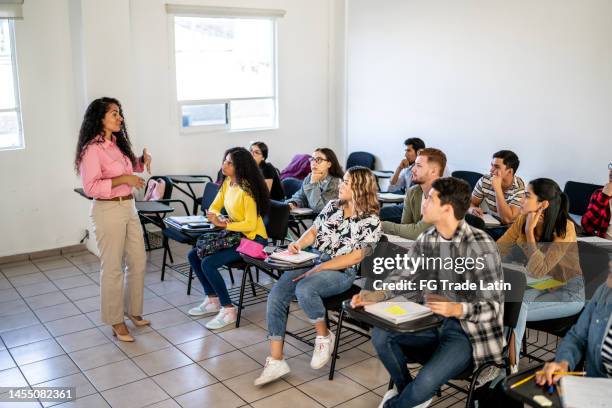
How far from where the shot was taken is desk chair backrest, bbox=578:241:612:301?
11.5 ft

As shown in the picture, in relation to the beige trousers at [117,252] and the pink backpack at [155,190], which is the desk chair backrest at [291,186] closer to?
the pink backpack at [155,190]

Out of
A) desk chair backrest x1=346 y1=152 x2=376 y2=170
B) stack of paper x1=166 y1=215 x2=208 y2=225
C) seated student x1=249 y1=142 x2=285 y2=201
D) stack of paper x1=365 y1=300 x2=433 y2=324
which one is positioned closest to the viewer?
stack of paper x1=365 y1=300 x2=433 y2=324

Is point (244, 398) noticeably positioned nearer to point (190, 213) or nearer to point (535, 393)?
point (535, 393)

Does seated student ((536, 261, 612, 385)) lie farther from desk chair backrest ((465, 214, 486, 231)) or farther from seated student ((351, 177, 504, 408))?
desk chair backrest ((465, 214, 486, 231))

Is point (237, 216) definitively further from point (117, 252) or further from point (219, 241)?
point (117, 252)

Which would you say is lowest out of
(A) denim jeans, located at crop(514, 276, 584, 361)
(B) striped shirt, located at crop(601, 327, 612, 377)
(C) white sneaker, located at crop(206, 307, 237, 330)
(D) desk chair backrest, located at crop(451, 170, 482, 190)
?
(C) white sneaker, located at crop(206, 307, 237, 330)

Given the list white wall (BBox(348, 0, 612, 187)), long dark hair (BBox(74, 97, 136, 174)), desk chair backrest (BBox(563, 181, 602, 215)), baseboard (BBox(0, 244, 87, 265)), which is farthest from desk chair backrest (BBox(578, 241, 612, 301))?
baseboard (BBox(0, 244, 87, 265))

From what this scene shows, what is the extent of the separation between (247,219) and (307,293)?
41.0 inches

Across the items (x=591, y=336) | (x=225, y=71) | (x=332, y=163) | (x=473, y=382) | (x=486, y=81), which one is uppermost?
(x=225, y=71)

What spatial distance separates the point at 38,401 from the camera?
12.0 feet

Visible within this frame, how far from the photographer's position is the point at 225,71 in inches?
299

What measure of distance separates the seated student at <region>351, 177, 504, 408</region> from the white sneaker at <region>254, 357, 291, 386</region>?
2.55 ft

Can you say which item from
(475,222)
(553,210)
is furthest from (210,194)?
(553,210)

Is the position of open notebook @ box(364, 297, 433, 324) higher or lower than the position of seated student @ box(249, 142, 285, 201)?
lower
